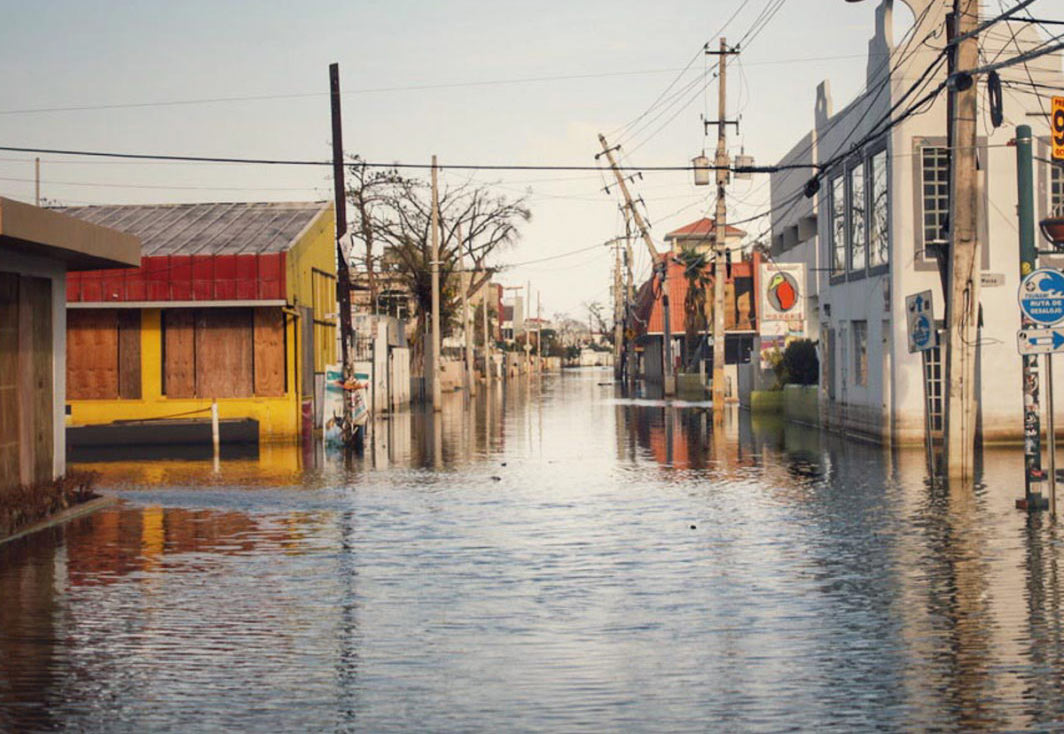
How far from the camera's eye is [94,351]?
39062 mm

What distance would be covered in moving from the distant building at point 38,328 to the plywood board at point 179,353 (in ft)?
54.8

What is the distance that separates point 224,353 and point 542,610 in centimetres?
2820

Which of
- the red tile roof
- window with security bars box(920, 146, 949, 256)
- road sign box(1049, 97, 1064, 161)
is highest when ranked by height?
the red tile roof

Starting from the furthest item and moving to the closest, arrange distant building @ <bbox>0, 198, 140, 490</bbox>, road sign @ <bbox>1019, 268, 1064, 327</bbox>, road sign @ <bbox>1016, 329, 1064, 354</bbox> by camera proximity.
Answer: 1. distant building @ <bbox>0, 198, 140, 490</bbox>
2. road sign @ <bbox>1016, 329, 1064, 354</bbox>
3. road sign @ <bbox>1019, 268, 1064, 327</bbox>

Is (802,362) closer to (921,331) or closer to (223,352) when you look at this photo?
(223,352)

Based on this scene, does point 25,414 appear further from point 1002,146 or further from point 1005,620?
point 1002,146

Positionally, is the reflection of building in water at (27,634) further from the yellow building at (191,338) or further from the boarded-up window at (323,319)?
the boarded-up window at (323,319)

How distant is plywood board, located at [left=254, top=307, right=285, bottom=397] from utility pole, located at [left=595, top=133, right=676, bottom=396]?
3546 centimetres

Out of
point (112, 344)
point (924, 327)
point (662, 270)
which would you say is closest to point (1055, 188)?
point (924, 327)

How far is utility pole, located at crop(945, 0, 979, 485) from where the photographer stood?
22.5m

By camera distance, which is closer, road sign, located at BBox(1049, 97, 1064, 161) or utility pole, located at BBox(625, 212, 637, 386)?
road sign, located at BBox(1049, 97, 1064, 161)

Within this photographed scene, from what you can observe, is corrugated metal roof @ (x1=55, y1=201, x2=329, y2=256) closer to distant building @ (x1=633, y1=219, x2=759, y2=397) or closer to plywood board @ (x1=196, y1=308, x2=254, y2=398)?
plywood board @ (x1=196, y1=308, x2=254, y2=398)

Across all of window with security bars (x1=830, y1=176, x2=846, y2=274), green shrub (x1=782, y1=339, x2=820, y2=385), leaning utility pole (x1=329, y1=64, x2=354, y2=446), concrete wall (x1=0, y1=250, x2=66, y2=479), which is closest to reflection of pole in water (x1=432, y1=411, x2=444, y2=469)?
leaning utility pole (x1=329, y1=64, x2=354, y2=446)

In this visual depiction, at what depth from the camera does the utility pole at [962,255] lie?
22.5m
